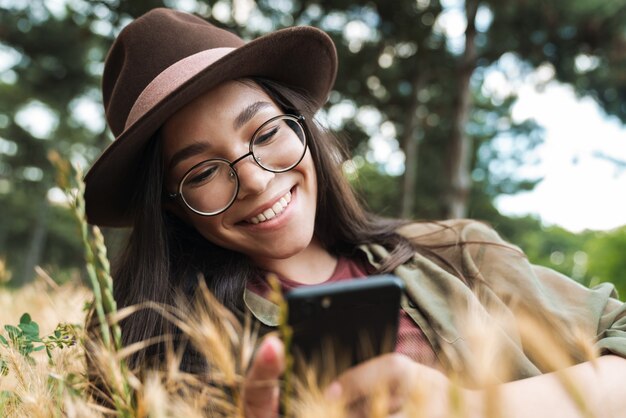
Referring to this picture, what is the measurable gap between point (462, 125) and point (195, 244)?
6.02 m

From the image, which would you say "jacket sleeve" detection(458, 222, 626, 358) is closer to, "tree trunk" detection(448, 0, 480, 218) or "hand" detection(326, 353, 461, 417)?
"hand" detection(326, 353, 461, 417)

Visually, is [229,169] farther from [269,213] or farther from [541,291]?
[541,291]

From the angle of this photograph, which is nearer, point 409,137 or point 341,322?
point 341,322

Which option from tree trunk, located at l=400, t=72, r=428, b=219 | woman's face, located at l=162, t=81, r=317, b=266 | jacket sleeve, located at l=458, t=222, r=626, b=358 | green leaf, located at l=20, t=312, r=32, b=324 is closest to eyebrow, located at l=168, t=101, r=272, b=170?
woman's face, located at l=162, t=81, r=317, b=266

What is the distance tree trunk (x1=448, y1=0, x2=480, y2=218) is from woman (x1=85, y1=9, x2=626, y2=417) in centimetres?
519

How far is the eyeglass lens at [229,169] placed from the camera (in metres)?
1.49

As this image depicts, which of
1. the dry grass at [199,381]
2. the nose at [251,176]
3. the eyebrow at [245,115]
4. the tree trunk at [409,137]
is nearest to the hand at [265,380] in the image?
the dry grass at [199,381]

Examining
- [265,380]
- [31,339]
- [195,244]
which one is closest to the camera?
[265,380]

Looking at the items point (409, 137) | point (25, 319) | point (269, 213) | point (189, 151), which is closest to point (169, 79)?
point (189, 151)

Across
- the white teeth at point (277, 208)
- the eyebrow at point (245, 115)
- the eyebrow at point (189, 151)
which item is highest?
the eyebrow at point (245, 115)

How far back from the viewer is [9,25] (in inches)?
313

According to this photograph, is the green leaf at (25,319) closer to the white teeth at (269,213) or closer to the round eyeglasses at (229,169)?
the round eyeglasses at (229,169)

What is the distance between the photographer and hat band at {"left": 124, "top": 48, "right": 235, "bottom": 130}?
4.83 ft

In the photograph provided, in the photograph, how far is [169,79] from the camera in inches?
58.9
